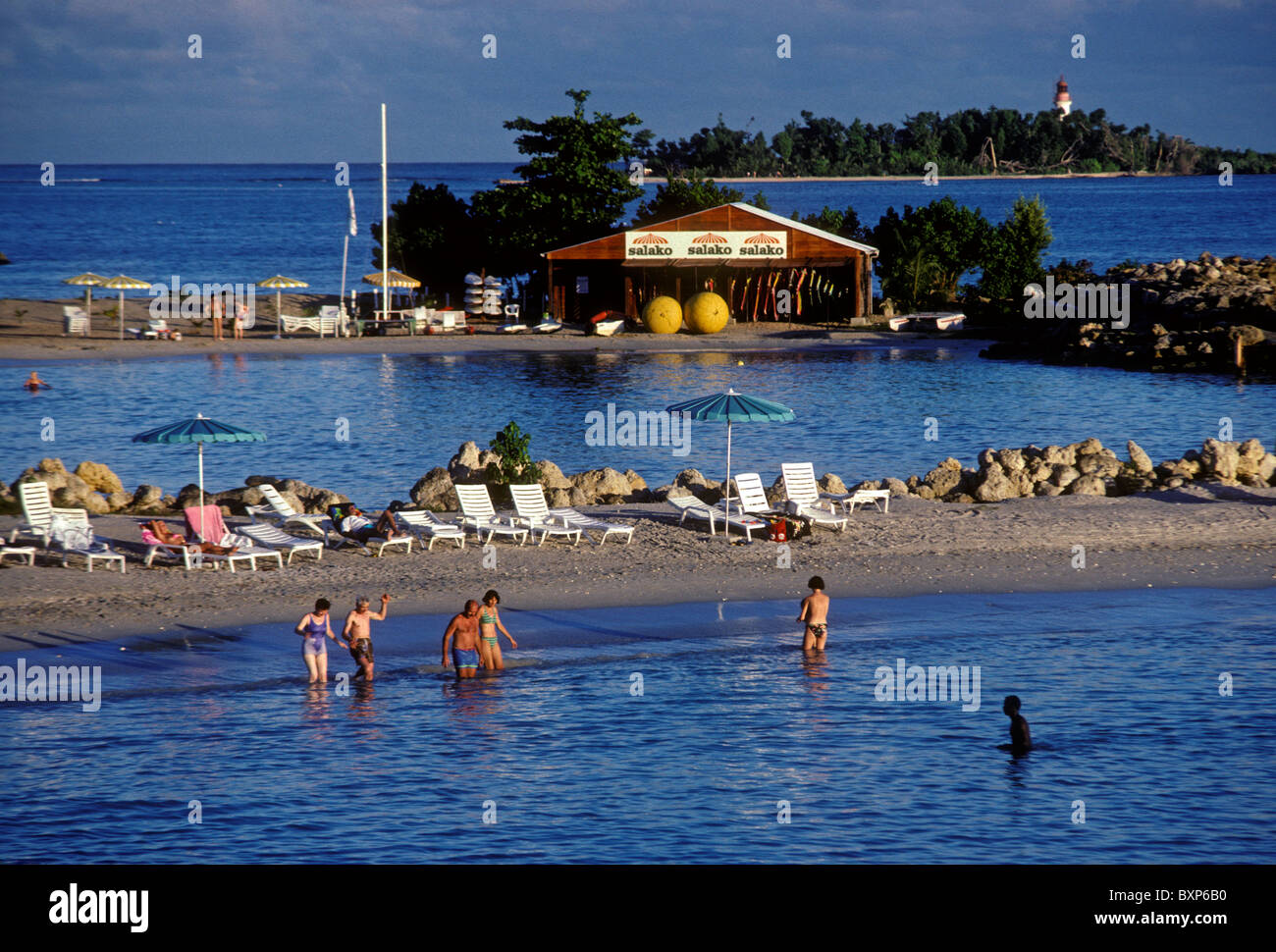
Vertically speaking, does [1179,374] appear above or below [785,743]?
above

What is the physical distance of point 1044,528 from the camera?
840 inches

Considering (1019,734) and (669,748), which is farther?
(669,748)

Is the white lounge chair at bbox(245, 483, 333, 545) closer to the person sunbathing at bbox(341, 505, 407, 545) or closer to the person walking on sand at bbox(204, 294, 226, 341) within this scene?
the person sunbathing at bbox(341, 505, 407, 545)

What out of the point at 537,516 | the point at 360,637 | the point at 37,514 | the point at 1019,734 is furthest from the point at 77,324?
the point at 1019,734

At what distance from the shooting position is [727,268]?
2178 inches

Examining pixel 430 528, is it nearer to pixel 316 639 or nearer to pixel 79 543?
pixel 79 543

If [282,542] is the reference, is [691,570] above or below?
below

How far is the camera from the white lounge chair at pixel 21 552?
1877 cm

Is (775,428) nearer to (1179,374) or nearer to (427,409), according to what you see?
(427,409)

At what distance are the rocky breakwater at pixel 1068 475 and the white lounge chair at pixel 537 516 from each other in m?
6.39

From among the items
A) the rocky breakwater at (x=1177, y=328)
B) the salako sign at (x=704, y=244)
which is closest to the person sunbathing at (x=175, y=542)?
the salako sign at (x=704, y=244)

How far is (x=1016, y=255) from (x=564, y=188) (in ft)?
64.1
